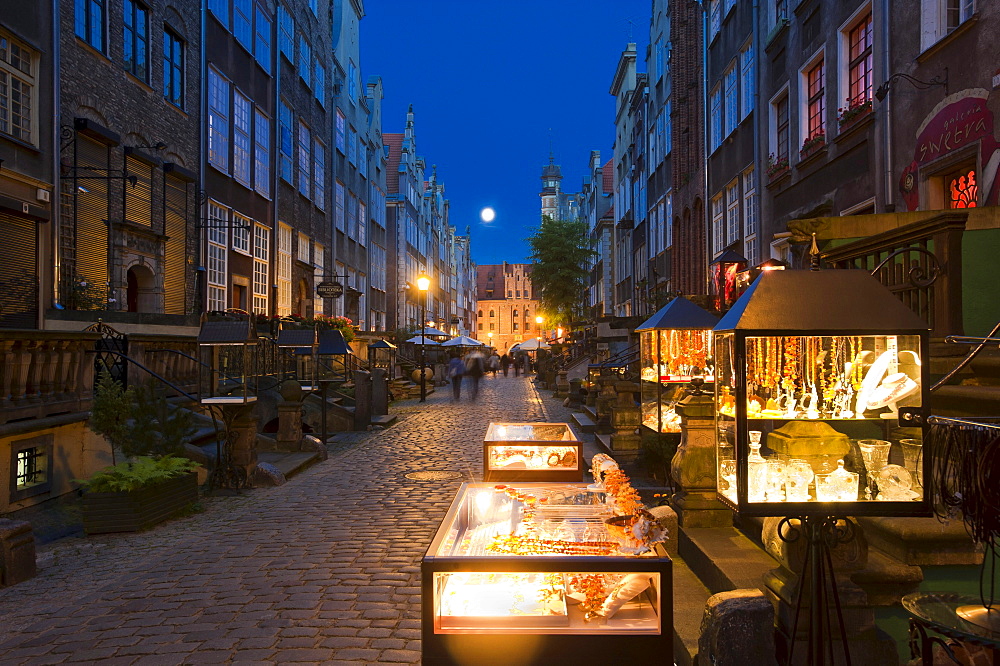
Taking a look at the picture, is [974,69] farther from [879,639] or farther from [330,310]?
[330,310]

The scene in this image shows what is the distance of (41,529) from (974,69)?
41.1ft

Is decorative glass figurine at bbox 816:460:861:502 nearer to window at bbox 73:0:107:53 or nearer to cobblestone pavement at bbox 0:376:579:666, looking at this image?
cobblestone pavement at bbox 0:376:579:666

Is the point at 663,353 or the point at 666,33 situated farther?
the point at 666,33

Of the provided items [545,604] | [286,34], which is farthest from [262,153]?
[545,604]

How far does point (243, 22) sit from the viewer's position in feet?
75.6

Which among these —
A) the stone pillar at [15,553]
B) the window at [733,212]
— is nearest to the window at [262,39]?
the window at [733,212]

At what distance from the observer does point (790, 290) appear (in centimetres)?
342

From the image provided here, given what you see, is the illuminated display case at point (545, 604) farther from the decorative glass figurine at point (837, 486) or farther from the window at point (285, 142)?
the window at point (285, 142)

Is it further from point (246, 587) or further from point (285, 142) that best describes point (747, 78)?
point (246, 587)

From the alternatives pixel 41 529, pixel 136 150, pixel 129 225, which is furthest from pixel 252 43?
pixel 41 529

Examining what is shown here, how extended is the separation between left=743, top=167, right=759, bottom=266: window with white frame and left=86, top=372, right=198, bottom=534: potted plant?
14660 mm

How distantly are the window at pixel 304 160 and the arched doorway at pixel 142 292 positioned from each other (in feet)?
40.1

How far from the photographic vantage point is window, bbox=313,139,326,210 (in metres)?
31.1

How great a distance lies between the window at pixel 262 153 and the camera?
2441 cm
